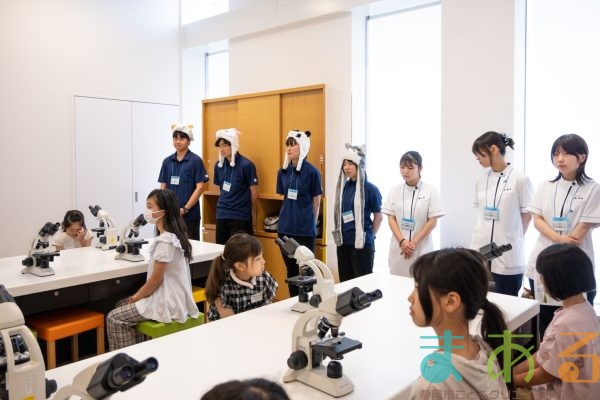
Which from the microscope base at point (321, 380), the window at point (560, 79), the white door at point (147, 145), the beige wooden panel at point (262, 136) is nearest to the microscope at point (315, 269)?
the microscope base at point (321, 380)

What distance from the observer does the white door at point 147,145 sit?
6.36m

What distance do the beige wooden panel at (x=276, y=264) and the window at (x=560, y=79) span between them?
2307 mm

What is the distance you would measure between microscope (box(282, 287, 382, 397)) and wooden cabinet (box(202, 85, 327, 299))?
327 cm

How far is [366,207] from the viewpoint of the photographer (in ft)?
13.8

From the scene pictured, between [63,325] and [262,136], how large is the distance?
2977mm

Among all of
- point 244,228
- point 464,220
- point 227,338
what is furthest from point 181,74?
point 227,338

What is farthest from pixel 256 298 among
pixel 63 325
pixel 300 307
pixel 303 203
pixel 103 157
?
pixel 103 157

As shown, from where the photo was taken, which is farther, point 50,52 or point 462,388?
point 50,52

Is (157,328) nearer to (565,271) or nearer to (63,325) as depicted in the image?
(63,325)

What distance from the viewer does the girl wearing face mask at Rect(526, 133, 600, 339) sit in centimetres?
306

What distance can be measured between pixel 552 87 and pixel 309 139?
82.2 inches

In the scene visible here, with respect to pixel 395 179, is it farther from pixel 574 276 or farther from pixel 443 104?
pixel 574 276

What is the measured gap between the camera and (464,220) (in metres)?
4.27

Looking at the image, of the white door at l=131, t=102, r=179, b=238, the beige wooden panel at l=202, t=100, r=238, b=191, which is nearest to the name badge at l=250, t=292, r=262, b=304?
the beige wooden panel at l=202, t=100, r=238, b=191
